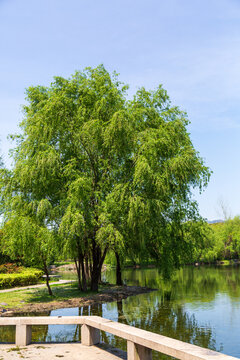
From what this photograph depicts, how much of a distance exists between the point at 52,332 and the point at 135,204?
7246 mm

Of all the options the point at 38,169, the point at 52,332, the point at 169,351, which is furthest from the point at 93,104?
the point at 169,351

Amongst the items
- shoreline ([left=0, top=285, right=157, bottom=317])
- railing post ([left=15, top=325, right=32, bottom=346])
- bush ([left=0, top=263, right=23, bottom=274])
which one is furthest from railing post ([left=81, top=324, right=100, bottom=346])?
bush ([left=0, top=263, right=23, bottom=274])

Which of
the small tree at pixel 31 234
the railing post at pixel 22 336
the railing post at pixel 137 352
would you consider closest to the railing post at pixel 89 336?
the railing post at pixel 22 336

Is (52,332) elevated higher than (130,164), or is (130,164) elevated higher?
(130,164)

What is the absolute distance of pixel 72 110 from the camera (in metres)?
20.0

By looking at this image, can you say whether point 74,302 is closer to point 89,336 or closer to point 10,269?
point 89,336

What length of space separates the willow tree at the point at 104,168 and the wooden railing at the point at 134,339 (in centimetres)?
749

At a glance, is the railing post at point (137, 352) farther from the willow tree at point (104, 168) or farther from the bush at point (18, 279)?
the bush at point (18, 279)

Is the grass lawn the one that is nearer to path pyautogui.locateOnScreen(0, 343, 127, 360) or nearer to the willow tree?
the willow tree

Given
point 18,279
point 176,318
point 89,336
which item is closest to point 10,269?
point 18,279

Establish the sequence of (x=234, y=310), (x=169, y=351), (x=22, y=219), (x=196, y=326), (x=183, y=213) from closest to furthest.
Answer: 1. (x=169, y=351)
2. (x=196, y=326)
3. (x=234, y=310)
4. (x=22, y=219)
5. (x=183, y=213)

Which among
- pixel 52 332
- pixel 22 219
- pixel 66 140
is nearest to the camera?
pixel 52 332

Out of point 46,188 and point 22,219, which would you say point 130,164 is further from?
point 22,219

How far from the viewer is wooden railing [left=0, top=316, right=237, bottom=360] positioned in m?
5.89
